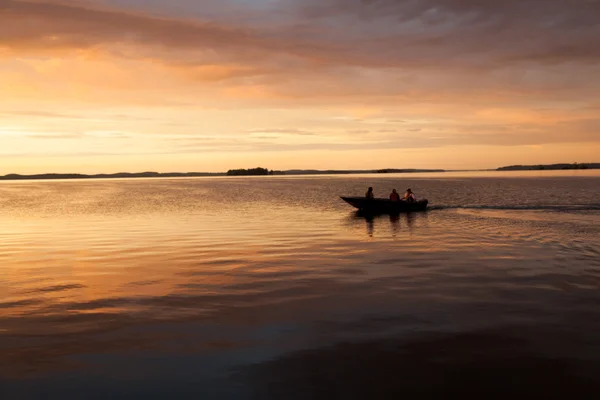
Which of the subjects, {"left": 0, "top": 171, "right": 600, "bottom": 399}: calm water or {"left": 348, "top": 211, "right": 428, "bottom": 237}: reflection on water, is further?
{"left": 348, "top": 211, "right": 428, "bottom": 237}: reflection on water

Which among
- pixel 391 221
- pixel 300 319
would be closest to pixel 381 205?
pixel 391 221

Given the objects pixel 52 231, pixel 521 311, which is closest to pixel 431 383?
pixel 521 311

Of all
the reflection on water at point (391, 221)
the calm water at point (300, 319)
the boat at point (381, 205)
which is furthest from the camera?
the boat at point (381, 205)

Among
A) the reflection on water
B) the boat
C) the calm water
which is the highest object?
the boat

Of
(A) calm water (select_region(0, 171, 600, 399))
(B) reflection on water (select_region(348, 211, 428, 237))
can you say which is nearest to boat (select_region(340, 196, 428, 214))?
(B) reflection on water (select_region(348, 211, 428, 237))

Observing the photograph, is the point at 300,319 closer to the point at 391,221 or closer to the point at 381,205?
the point at 391,221

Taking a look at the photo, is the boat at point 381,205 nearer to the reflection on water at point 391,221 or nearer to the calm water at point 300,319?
the reflection on water at point 391,221

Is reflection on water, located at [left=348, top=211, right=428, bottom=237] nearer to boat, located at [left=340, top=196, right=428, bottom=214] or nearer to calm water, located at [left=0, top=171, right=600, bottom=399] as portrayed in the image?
boat, located at [left=340, top=196, right=428, bottom=214]

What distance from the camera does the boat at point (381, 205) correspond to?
4694cm

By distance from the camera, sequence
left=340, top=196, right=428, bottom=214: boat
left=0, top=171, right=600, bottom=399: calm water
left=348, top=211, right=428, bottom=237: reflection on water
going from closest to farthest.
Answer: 1. left=0, top=171, right=600, bottom=399: calm water
2. left=348, top=211, right=428, bottom=237: reflection on water
3. left=340, top=196, right=428, bottom=214: boat

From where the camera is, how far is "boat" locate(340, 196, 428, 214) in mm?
46938

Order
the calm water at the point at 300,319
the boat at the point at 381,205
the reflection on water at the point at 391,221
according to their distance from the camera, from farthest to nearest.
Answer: the boat at the point at 381,205, the reflection on water at the point at 391,221, the calm water at the point at 300,319

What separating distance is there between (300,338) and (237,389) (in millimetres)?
2795

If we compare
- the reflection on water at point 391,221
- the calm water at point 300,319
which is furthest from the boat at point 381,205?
the calm water at point 300,319
